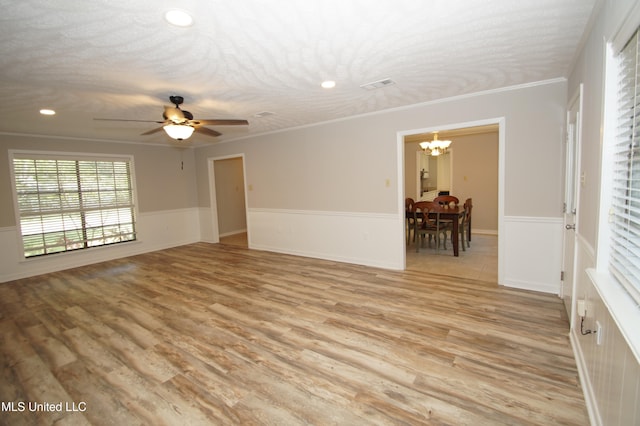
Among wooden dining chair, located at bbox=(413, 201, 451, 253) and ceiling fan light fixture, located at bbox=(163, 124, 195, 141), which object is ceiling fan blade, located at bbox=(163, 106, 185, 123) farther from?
wooden dining chair, located at bbox=(413, 201, 451, 253)

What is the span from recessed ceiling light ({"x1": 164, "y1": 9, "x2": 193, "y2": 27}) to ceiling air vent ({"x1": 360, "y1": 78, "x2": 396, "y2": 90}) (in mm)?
1828

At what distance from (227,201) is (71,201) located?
3225 millimetres

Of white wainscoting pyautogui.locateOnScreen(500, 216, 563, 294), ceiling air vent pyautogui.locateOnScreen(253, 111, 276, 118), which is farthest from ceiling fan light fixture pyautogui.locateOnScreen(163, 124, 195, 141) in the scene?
white wainscoting pyautogui.locateOnScreen(500, 216, 563, 294)

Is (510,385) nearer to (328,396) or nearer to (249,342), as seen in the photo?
(328,396)

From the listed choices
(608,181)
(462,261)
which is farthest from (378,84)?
(462,261)

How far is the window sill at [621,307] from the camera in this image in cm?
105

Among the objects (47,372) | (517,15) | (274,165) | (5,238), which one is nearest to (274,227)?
(274,165)

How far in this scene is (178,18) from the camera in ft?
5.77

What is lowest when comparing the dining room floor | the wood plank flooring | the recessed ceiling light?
→ the wood plank flooring

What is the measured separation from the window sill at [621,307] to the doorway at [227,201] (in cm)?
622

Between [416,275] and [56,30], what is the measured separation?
429 centimetres

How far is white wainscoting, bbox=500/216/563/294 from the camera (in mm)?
3223

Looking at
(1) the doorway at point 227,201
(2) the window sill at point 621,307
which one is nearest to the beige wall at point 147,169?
(1) the doorway at point 227,201

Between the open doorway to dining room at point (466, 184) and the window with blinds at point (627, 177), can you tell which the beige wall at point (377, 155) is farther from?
the window with blinds at point (627, 177)
